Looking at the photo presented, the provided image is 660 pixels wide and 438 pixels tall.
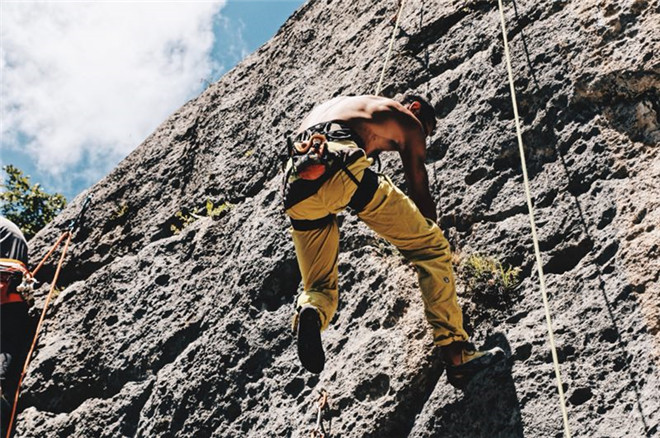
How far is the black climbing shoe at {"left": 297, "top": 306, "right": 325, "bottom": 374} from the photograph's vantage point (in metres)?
4.15

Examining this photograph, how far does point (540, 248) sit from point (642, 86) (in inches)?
50.6

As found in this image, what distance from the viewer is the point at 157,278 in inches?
270

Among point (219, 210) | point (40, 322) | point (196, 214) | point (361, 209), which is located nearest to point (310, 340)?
point (361, 209)

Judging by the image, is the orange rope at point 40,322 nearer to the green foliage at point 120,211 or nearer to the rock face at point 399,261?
the rock face at point 399,261

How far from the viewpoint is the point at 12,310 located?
24.5 feet

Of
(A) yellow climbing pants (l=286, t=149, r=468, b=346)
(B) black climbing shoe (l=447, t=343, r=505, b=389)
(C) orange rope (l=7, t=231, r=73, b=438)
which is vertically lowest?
(B) black climbing shoe (l=447, t=343, r=505, b=389)

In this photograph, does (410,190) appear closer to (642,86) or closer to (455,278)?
(455,278)

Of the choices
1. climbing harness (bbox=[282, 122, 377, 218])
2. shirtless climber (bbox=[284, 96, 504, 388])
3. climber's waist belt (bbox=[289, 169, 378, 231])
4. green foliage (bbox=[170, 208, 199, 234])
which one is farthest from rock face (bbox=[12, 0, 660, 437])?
climbing harness (bbox=[282, 122, 377, 218])

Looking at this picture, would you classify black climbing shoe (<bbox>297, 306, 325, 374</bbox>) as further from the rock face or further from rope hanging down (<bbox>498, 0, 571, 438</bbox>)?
rope hanging down (<bbox>498, 0, 571, 438</bbox>)

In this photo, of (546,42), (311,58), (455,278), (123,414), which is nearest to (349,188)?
(455,278)

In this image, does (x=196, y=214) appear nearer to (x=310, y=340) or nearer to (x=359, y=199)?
(x=359, y=199)

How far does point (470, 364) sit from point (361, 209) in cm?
111

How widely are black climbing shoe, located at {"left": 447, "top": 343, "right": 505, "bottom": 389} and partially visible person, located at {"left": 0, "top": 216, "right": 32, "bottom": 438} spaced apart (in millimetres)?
4262

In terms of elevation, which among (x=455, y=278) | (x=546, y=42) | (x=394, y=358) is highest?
(x=546, y=42)
